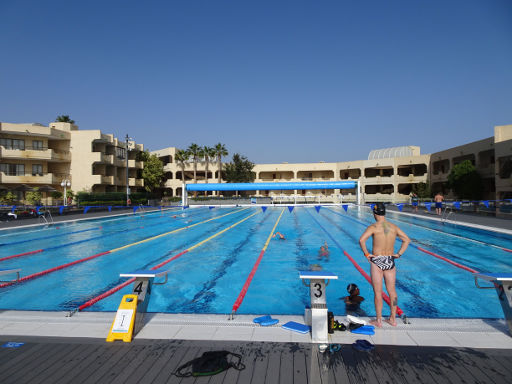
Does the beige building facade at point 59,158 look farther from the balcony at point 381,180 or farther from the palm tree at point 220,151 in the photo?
the balcony at point 381,180

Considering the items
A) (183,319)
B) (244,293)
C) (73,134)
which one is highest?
(73,134)

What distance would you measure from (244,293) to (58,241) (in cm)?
895

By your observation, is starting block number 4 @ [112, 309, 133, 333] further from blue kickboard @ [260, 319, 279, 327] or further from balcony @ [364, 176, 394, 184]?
balcony @ [364, 176, 394, 184]

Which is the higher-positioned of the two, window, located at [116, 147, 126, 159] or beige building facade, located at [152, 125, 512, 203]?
window, located at [116, 147, 126, 159]

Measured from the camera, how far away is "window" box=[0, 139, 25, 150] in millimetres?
30000

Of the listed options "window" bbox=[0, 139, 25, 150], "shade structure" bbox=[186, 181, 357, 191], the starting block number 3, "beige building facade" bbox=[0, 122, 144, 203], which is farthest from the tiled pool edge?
"window" bbox=[0, 139, 25, 150]

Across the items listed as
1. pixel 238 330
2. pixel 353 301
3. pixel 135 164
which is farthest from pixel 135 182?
pixel 238 330

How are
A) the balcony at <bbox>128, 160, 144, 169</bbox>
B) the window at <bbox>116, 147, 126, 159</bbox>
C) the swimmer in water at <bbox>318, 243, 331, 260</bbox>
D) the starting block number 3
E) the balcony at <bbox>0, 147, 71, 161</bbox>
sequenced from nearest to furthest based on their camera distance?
1. the starting block number 3
2. the swimmer in water at <bbox>318, 243, 331, 260</bbox>
3. the balcony at <bbox>0, 147, 71, 161</bbox>
4. the window at <bbox>116, 147, 126, 159</bbox>
5. the balcony at <bbox>128, 160, 144, 169</bbox>

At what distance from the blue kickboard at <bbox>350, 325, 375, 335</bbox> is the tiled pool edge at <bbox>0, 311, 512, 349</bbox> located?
0.19 ft

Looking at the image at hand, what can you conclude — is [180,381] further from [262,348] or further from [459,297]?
[459,297]

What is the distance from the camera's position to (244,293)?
615 cm

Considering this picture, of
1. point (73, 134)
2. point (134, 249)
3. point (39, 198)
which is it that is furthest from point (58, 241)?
point (73, 134)

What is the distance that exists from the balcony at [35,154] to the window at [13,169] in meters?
1.62

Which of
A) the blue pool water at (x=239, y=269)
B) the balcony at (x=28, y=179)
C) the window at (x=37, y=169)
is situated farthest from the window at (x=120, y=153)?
the blue pool water at (x=239, y=269)
